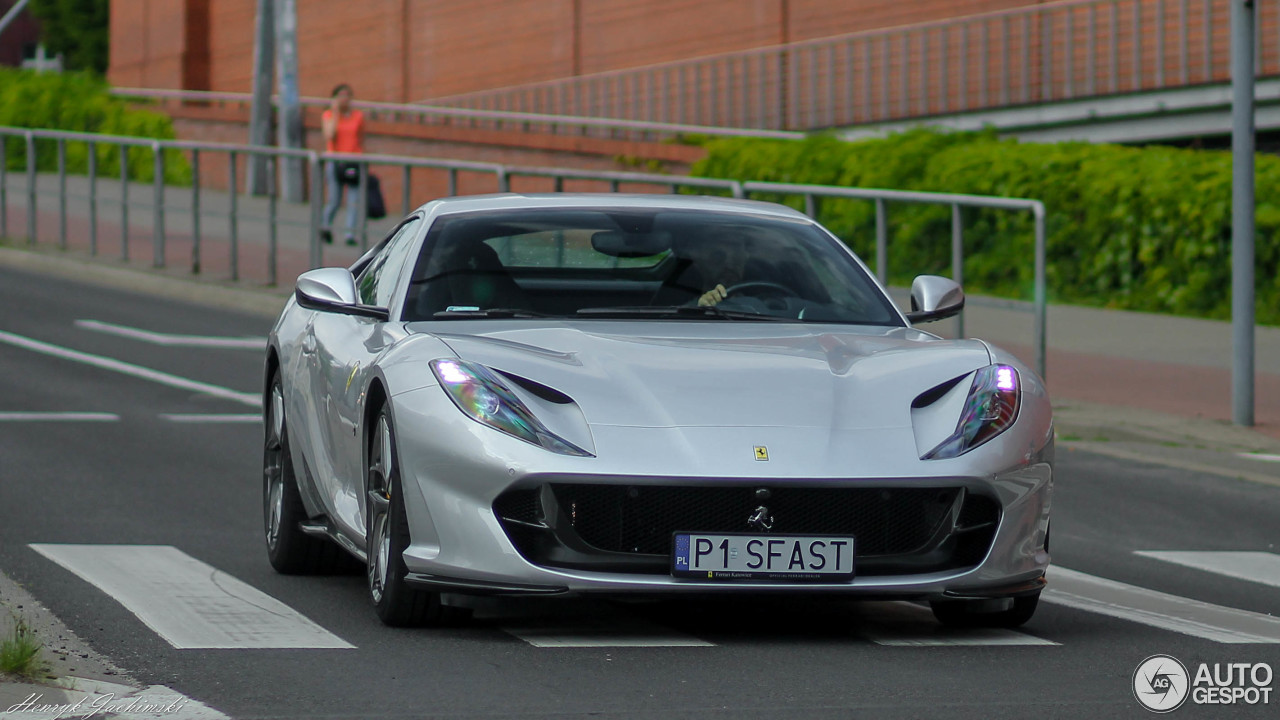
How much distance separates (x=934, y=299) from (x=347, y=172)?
1441 cm

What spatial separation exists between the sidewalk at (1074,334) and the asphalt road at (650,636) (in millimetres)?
1154

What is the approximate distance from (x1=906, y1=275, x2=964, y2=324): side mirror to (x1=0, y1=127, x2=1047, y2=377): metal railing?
663cm

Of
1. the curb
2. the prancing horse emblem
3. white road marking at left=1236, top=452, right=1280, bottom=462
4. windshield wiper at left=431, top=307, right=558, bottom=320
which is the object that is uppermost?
windshield wiper at left=431, top=307, right=558, bottom=320

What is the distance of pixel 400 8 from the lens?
41.2 m

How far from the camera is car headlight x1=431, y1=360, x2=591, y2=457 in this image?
628 centimetres

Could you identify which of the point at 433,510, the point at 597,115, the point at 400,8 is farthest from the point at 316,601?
the point at 400,8

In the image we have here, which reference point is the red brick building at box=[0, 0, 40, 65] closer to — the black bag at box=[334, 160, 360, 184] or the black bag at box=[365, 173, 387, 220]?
the black bag at box=[334, 160, 360, 184]

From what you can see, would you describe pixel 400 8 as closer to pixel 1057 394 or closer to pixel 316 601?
pixel 1057 394

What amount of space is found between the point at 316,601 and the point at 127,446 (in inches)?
201

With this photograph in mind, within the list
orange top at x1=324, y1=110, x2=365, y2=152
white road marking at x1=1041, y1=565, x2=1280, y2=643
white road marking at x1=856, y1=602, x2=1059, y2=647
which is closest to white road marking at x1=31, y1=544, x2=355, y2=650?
white road marking at x1=856, y1=602, x2=1059, y2=647

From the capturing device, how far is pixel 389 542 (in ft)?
21.7

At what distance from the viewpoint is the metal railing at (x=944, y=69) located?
26188 mm

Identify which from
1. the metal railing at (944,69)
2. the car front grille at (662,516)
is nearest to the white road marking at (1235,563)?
the car front grille at (662,516)

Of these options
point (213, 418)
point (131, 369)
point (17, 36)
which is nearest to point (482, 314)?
point (213, 418)
